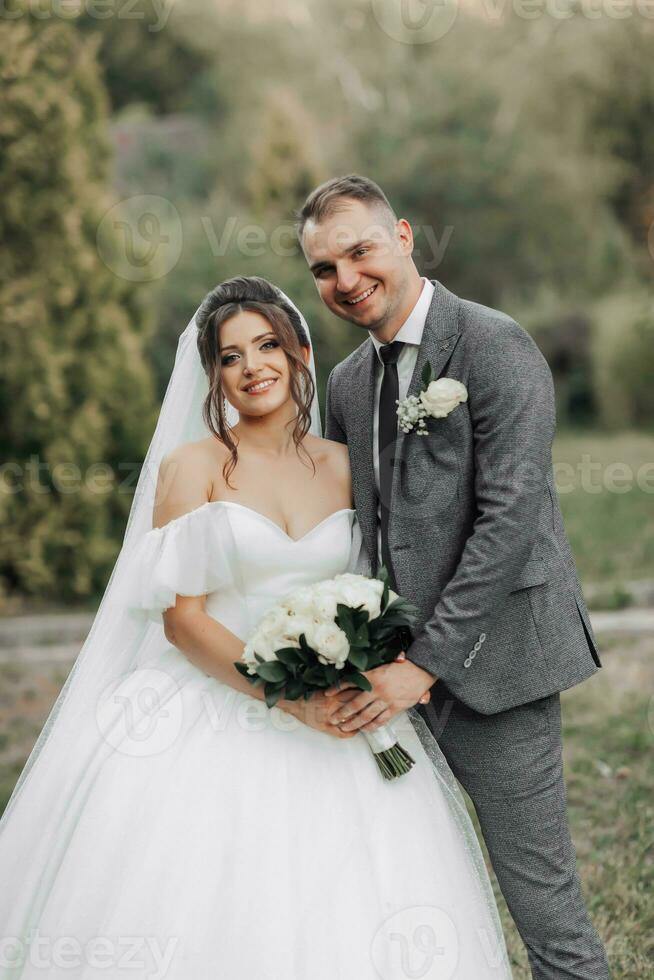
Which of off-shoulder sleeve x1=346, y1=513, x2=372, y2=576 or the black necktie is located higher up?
the black necktie

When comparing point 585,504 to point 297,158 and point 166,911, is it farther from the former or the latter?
point 166,911

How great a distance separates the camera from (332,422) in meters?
3.30

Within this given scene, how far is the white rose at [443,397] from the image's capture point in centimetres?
266

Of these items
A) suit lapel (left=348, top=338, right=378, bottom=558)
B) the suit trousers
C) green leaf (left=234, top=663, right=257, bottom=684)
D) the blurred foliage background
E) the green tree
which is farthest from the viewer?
the blurred foliage background

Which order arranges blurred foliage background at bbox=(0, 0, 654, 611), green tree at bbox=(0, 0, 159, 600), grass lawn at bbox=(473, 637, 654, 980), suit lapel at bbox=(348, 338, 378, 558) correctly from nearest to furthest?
1. suit lapel at bbox=(348, 338, 378, 558)
2. grass lawn at bbox=(473, 637, 654, 980)
3. green tree at bbox=(0, 0, 159, 600)
4. blurred foliage background at bbox=(0, 0, 654, 611)

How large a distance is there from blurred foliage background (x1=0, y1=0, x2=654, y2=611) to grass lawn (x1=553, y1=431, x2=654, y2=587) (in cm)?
6

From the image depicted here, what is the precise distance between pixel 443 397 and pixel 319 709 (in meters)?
0.88

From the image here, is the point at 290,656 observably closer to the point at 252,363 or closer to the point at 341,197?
the point at 252,363

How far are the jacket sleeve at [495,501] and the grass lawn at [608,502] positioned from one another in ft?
17.7

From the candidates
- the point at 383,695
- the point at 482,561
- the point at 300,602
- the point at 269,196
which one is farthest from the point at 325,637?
the point at 269,196

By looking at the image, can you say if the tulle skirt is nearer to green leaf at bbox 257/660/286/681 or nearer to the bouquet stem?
the bouquet stem

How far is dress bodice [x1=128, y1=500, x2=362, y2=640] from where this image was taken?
9.16 ft

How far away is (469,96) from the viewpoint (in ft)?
68.9

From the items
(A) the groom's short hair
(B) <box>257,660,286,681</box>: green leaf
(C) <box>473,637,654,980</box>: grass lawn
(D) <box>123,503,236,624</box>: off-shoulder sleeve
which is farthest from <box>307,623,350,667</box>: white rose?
(C) <box>473,637,654,980</box>: grass lawn
